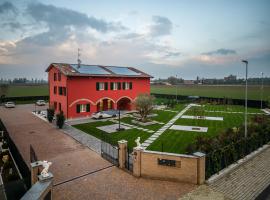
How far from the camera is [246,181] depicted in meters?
13.5

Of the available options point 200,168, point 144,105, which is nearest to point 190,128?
point 144,105

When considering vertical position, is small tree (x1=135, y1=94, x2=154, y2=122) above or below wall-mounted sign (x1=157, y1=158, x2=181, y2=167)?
above

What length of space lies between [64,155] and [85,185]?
19.8 ft

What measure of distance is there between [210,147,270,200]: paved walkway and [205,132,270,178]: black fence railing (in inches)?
27.9

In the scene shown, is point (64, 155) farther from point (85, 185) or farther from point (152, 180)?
point (152, 180)

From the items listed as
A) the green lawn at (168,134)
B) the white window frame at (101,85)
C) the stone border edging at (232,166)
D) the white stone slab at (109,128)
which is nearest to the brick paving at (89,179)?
the stone border edging at (232,166)

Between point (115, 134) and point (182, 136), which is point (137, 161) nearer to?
point (115, 134)

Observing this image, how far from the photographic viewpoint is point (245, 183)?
13234mm

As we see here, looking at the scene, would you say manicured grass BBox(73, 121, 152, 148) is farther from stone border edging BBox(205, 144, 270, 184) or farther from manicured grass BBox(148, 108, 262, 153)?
stone border edging BBox(205, 144, 270, 184)

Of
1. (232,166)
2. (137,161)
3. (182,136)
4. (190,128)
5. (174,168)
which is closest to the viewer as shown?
(174,168)

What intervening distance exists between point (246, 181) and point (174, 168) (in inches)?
196

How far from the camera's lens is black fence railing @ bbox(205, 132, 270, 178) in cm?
1371

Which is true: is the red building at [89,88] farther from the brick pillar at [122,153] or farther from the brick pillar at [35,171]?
the brick pillar at [35,171]

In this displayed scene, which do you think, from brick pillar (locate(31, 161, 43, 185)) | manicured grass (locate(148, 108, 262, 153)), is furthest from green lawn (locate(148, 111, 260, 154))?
brick pillar (locate(31, 161, 43, 185))
